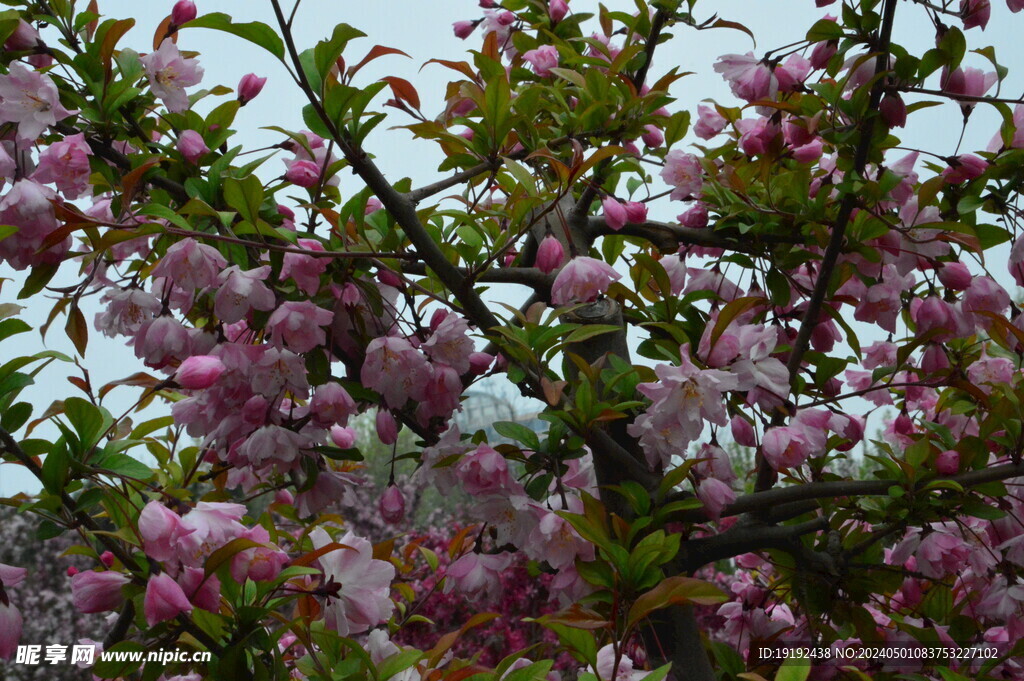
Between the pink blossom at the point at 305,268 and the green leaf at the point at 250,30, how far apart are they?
23 cm

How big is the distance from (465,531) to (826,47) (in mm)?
948

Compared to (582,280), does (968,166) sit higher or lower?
higher

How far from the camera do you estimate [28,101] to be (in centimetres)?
99

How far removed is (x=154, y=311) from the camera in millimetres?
1091

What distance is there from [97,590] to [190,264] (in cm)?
37

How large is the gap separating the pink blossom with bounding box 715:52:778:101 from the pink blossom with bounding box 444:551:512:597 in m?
0.82

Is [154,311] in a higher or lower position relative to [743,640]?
higher

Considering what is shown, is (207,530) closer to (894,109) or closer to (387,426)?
(387,426)

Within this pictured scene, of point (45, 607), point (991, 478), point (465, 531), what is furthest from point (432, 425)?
point (45, 607)

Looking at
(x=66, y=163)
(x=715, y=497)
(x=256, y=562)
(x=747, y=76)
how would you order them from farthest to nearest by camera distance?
(x=747, y=76) < (x=715, y=497) < (x=66, y=163) < (x=256, y=562)

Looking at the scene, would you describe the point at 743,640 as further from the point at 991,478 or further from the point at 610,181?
the point at 610,181

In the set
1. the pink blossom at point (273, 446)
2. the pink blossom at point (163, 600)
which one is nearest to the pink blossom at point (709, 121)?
the pink blossom at point (273, 446)

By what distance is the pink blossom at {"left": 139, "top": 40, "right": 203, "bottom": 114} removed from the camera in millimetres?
1166

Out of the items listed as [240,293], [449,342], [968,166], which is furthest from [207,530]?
[968,166]
